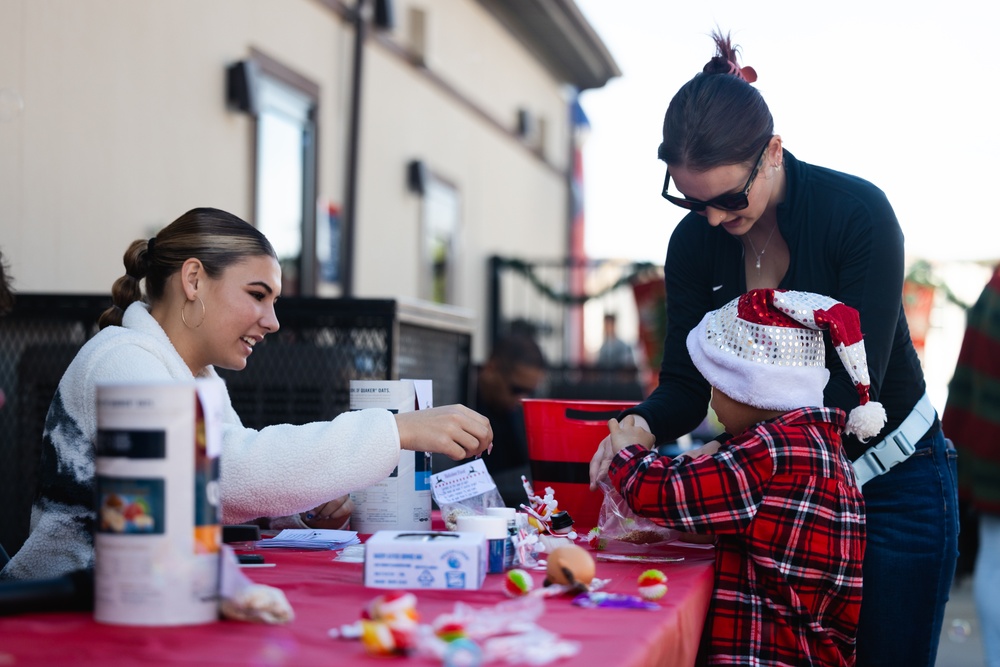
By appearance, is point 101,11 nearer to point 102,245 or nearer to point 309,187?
point 102,245

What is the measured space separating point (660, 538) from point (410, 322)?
1.78m

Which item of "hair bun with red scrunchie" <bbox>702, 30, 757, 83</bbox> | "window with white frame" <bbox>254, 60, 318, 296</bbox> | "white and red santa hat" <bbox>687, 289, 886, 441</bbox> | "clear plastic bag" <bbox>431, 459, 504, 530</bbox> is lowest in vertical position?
"clear plastic bag" <bbox>431, 459, 504, 530</bbox>

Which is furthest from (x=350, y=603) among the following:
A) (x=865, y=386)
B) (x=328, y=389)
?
(x=328, y=389)

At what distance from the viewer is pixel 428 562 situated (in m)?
1.54

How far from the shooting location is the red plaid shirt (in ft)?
6.15

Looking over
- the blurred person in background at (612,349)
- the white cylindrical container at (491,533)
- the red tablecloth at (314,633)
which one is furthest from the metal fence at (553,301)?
the red tablecloth at (314,633)

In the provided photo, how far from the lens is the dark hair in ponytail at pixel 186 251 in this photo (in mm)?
2203

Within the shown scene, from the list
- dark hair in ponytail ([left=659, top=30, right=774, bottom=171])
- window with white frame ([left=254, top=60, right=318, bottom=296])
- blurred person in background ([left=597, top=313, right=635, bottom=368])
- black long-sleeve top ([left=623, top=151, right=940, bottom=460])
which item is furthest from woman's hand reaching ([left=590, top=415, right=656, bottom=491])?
blurred person in background ([left=597, top=313, right=635, bottom=368])

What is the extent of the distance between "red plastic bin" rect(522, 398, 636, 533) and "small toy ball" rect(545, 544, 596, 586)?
767 mm

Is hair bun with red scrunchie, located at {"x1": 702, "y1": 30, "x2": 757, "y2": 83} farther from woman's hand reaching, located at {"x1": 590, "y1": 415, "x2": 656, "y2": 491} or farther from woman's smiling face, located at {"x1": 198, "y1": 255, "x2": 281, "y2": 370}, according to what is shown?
woman's smiling face, located at {"x1": 198, "y1": 255, "x2": 281, "y2": 370}

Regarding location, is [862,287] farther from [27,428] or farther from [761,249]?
[27,428]

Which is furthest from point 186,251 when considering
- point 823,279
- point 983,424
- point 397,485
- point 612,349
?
point 612,349

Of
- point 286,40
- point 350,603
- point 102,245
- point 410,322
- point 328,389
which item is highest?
point 286,40

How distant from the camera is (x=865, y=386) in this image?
6.52ft
